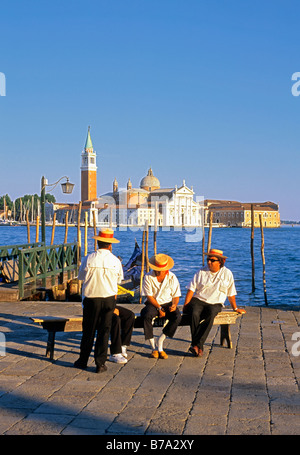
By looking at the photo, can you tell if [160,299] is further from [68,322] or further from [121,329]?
[68,322]

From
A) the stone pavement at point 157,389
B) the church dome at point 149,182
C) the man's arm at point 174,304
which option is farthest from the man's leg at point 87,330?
the church dome at point 149,182

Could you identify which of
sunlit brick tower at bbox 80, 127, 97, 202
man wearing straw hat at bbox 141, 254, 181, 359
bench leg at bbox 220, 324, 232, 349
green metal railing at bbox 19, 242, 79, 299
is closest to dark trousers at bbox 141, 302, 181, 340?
man wearing straw hat at bbox 141, 254, 181, 359

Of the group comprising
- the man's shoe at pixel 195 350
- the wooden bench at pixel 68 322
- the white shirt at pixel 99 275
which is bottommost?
the man's shoe at pixel 195 350

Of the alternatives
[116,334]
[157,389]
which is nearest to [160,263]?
[116,334]

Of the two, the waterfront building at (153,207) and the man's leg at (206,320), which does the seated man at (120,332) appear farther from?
the waterfront building at (153,207)

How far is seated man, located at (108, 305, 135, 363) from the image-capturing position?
15.7 feet

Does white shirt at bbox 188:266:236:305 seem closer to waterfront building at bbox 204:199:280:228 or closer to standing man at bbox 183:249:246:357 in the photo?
standing man at bbox 183:249:246:357

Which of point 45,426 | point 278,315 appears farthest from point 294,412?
point 278,315

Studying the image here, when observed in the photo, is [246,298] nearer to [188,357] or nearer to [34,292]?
[34,292]

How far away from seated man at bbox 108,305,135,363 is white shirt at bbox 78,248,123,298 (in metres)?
0.32

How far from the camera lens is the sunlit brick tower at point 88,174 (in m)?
115

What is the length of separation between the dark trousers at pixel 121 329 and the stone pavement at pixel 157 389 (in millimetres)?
169

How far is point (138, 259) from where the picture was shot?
19.5m
